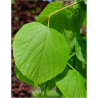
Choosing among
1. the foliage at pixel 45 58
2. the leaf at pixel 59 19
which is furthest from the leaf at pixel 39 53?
the leaf at pixel 59 19

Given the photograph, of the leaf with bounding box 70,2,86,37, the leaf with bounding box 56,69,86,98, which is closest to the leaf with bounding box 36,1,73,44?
the leaf with bounding box 70,2,86,37

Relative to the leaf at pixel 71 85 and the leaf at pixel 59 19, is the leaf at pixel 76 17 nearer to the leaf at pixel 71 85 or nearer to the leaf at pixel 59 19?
the leaf at pixel 59 19

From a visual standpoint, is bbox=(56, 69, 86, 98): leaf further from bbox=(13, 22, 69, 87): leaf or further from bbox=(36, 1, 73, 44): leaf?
bbox=(36, 1, 73, 44): leaf

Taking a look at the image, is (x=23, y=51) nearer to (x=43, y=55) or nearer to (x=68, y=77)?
(x=43, y=55)

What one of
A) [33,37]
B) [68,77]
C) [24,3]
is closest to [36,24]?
[33,37]

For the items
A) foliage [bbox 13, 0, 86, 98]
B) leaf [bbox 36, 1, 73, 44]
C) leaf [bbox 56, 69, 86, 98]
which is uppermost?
leaf [bbox 36, 1, 73, 44]

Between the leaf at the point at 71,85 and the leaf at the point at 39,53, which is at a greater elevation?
the leaf at the point at 39,53
